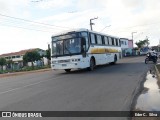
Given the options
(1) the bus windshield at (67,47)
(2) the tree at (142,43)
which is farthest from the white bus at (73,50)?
(2) the tree at (142,43)

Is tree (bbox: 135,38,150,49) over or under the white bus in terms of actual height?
over

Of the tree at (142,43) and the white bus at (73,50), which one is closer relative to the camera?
the white bus at (73,50)

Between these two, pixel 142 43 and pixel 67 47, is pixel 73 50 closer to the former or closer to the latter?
pixel 67 47

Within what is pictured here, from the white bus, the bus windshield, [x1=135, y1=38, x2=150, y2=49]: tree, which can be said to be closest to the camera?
the white bus

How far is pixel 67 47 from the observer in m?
21.6

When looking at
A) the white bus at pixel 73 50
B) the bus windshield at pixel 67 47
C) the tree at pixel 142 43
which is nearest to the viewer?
the white bus at pixel 73 50

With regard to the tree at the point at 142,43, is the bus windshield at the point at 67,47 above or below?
below

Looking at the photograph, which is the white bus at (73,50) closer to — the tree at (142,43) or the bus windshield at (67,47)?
the bus windshield at (67,47)

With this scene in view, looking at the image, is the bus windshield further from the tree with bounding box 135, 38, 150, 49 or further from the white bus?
the tree with bounding box 135, 38, 150, 49

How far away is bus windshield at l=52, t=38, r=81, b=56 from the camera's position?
2136 centimetres

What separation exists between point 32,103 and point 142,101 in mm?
3577

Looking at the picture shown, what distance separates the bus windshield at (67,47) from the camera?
21.4m

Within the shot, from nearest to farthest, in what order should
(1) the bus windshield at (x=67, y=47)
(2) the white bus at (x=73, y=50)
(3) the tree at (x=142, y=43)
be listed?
(2) the white bus at (x=73, y=50), (1) the bus windshield at (x=67, y=47), (3) the tree at (x=142, y=43)

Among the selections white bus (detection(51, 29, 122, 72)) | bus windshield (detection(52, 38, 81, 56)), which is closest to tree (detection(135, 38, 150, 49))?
white bus (detection(51, 29, 122, 72))
